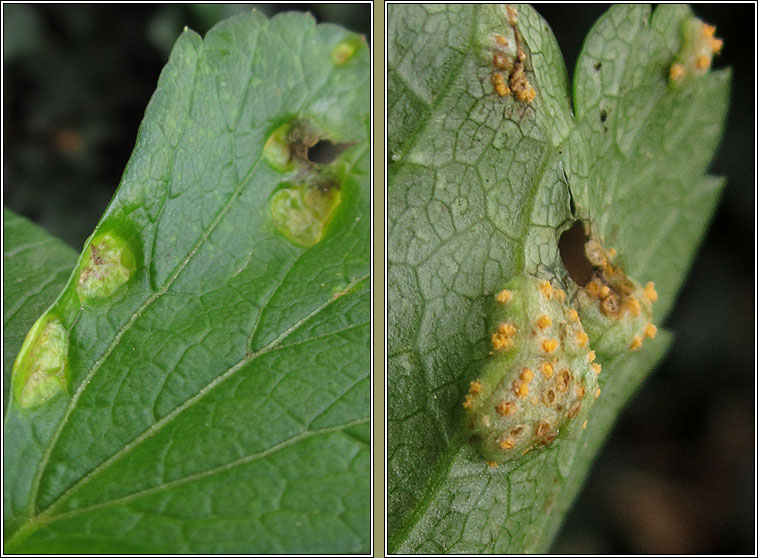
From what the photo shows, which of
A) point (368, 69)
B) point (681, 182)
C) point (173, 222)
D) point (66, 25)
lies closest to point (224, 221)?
point (173, 222)

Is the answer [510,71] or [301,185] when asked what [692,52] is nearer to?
[510,71]

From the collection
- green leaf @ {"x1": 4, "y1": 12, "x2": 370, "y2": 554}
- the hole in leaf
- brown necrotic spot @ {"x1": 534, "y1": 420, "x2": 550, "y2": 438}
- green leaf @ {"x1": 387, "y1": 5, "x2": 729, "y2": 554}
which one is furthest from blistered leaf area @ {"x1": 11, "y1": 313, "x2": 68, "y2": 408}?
the hole in leaf

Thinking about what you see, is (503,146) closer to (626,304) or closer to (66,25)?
(626,304)

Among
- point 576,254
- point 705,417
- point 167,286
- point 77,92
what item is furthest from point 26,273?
point 705,417

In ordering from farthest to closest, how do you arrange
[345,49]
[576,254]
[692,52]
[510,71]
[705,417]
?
[705,417], [692,52], [576,254], [510,71], [345,49]

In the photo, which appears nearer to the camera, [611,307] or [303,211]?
[303,211]

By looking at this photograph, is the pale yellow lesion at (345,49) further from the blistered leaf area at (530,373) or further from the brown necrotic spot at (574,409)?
the brown necrotic spot at (574,409)
